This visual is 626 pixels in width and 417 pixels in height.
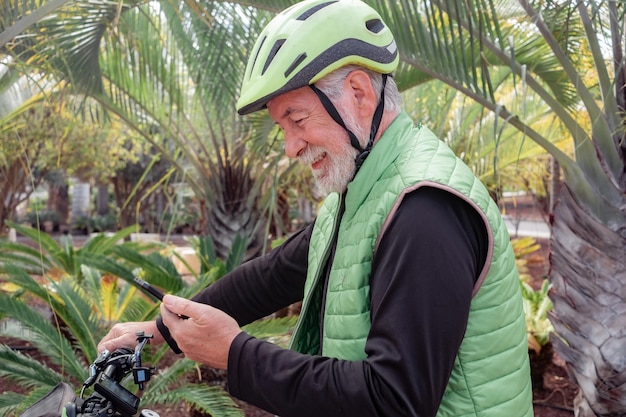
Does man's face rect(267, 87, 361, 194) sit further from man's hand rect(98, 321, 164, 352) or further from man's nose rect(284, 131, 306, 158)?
man's hand rect(98, 321, 164, 352)

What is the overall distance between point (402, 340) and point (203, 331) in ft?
1.47

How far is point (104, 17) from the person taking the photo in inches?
181

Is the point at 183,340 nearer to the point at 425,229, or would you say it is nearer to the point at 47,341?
the point at 425,229

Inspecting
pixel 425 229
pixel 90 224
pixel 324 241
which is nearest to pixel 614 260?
pixel 324 241

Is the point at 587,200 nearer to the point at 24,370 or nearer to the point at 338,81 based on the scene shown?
the point at 338,81

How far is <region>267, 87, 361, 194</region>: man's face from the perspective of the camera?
158cm

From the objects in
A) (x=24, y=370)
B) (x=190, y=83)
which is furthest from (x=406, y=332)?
(x=190, y=83)

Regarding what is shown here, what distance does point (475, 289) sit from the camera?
140 cm

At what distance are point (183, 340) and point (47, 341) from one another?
356 centimetres

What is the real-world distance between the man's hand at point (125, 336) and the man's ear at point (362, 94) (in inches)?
31.8

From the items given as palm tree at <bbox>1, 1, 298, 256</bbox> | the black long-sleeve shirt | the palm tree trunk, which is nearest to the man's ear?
the black long-sleeve shirt

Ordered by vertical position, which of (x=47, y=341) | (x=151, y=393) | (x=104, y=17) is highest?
(x=104, y=17)

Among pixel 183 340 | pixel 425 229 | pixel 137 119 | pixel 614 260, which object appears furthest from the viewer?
pixel 137 119

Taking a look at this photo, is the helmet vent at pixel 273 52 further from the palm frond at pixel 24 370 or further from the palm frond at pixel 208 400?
the palm frond at pixel 24 370
